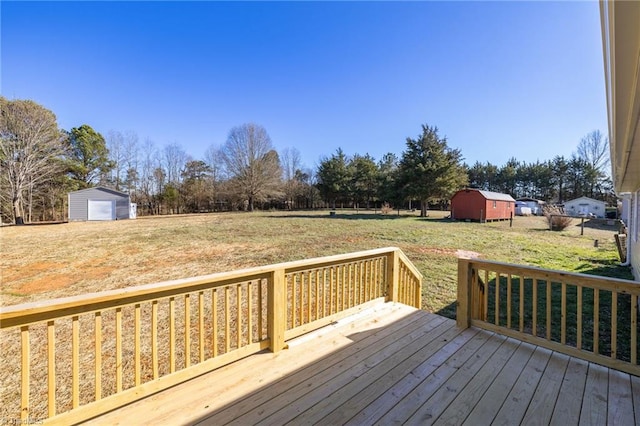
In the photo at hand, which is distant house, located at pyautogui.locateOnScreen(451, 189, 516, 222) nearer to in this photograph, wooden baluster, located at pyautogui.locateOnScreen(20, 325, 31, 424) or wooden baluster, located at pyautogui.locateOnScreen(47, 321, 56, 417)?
wooden baluster, located at pyautogui.locateOnScreen(47, 321, 56, 417)

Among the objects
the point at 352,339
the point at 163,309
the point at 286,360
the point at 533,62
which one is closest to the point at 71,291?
the point at 163,309

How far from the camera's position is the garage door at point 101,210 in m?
20.6

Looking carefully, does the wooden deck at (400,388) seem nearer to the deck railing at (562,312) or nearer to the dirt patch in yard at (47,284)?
the deck railing at (562,312)

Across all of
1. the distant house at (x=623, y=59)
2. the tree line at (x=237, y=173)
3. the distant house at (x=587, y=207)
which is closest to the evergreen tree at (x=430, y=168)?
the tree line at (x=237, y=173)

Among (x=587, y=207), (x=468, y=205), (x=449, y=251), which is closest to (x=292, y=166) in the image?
(x=468, y=205)

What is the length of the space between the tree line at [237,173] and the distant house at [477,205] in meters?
1.44

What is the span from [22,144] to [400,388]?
25840 millimetres

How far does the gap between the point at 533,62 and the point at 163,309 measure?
391 inches

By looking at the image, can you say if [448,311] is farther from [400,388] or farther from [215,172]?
[215,172]

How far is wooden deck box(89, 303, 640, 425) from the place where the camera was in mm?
1831

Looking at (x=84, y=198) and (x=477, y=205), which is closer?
(x=477, y=205)

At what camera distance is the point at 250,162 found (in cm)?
3083

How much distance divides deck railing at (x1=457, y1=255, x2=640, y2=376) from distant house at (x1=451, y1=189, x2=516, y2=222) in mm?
16102

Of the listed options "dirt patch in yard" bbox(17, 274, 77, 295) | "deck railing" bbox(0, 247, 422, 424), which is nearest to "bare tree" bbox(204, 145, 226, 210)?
"dirt patch in yard" bbox(17, 274, 77, 295)
